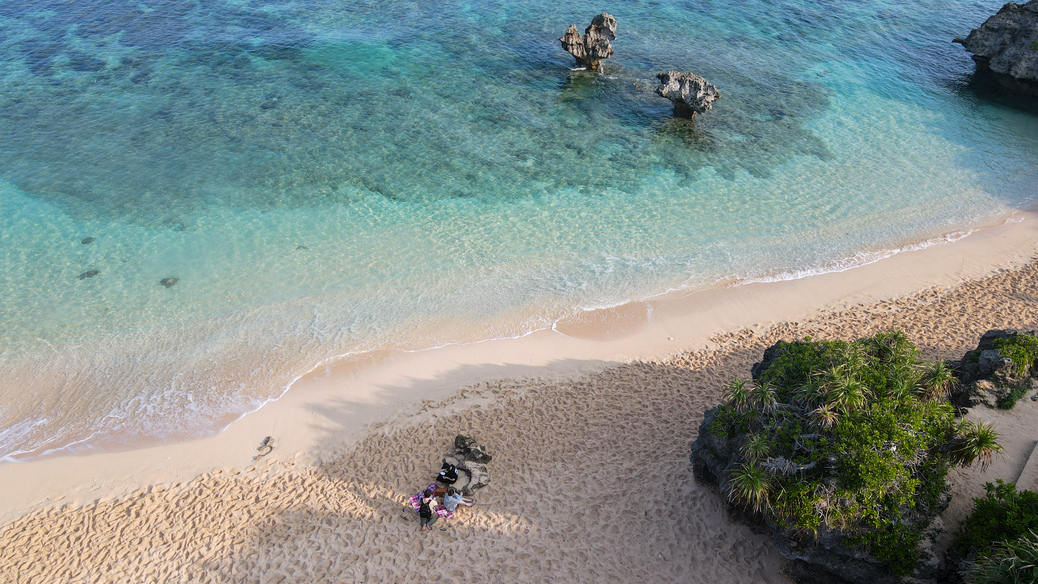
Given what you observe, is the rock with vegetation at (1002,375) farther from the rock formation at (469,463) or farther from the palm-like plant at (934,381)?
the rock formation at (469,463)

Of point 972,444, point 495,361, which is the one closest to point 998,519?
point 972,444

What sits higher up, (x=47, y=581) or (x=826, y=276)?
(x=826, y=276)

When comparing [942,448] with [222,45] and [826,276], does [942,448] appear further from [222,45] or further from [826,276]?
[222,45]

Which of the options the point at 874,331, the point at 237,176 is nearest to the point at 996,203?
the point at 874,331

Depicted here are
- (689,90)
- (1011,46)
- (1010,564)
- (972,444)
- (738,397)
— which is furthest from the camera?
(1011,46)

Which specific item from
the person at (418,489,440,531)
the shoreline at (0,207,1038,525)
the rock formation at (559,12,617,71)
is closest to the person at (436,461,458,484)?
the person at (418,489,440,531)

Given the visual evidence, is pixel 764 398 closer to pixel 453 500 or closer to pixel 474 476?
pixel 474 476

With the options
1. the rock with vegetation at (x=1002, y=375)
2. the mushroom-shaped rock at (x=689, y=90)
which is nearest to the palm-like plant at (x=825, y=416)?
the rock with vegetation at (x=1002, y=375)
